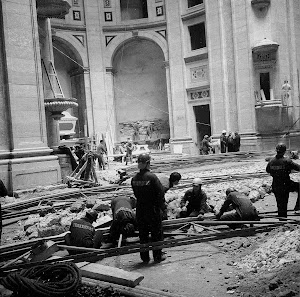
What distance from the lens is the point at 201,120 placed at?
24.6m

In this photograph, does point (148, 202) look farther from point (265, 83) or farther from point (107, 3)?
point (107, 3)

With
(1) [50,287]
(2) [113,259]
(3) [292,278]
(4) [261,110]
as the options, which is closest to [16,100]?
(2) [113,259]

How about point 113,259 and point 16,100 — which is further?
point 16,100

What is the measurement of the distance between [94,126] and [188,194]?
17.5 m

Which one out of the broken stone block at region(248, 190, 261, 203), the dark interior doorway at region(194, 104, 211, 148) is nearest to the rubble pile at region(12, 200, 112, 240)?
the broken stone block at region(248, 190, 261, 203)

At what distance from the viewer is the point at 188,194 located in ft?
24.3

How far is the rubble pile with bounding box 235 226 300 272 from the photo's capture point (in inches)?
179

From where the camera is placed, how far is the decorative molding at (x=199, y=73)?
22.1m

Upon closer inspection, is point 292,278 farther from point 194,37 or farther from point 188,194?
point 194,37

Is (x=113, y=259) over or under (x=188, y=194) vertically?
under

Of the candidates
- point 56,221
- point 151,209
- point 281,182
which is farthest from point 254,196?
point 56,221

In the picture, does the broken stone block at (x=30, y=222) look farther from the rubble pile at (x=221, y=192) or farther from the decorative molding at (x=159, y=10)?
the decorative molding at (x=159, y=10)

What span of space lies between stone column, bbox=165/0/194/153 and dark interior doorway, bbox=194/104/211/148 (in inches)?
38.3

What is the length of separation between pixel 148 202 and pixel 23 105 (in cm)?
742
